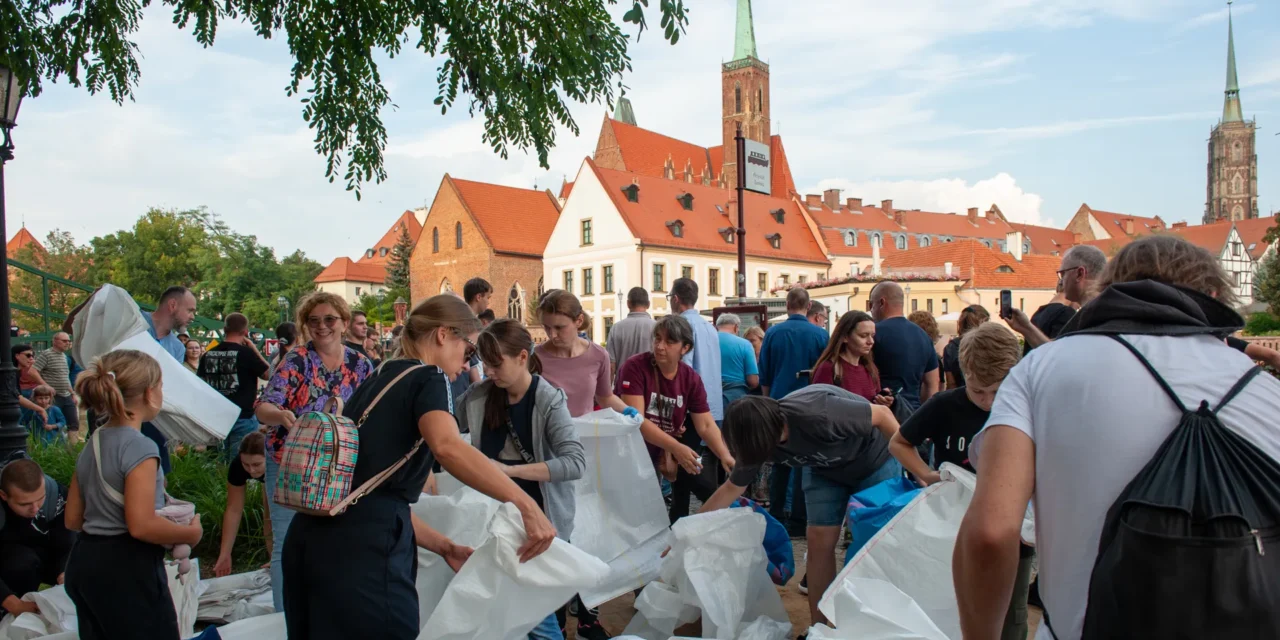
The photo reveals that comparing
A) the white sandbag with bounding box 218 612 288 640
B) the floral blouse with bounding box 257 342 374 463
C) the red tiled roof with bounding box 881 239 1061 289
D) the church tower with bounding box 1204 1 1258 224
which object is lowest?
the white sandbag with bounding box 218 612 288 640

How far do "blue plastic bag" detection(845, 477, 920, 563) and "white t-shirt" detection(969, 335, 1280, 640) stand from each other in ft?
7.11

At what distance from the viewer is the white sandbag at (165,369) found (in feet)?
16.8

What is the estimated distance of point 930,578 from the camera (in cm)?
354

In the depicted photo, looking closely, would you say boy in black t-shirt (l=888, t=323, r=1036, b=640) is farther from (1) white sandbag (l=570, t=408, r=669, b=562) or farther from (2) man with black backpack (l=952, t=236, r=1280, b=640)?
(2) man with black backpack (l=952, t=236, r=1280, b=640)

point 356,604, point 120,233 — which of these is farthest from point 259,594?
point 120,233

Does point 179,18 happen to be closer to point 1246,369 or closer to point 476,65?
point 476,65

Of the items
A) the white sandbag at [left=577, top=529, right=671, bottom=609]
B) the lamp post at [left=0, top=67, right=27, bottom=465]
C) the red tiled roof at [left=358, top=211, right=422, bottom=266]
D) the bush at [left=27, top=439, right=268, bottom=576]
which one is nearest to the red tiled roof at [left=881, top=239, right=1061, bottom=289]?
the bush at [left=27, top=439, right=268, bottom=576]

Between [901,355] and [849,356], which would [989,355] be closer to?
[849,356]

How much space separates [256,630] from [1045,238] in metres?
102

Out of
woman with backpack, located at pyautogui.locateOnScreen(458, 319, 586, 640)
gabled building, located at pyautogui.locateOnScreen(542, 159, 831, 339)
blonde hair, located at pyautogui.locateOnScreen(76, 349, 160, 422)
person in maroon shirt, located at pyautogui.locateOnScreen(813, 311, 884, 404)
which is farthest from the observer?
gabled building, located at pyautogui.locateOnScreen(542, 159, 831, 339)

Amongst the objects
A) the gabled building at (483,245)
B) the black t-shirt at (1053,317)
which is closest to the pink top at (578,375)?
the black t-shirt at (1053,317)

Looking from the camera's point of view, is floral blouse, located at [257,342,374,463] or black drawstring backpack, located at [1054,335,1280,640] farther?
floral blouse, located at [257,342,374,463]

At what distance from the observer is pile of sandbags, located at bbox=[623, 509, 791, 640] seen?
402 centimetres

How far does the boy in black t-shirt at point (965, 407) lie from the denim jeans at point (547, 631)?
1.69 meters
